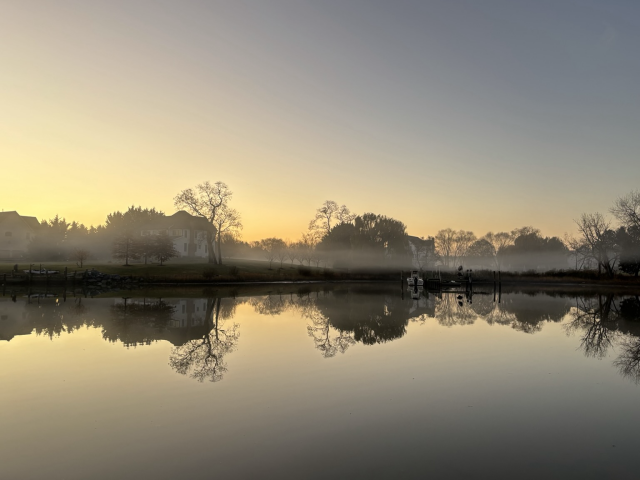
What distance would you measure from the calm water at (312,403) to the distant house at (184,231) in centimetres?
7416

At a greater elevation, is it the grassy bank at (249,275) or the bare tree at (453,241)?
the bare tree at (453,241)

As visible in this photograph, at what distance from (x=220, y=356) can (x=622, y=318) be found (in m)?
26.2

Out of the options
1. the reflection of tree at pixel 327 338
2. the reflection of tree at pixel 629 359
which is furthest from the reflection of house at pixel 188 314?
the reflection of tree at pixel 629 359

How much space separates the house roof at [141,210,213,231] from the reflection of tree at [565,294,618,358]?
260 feet

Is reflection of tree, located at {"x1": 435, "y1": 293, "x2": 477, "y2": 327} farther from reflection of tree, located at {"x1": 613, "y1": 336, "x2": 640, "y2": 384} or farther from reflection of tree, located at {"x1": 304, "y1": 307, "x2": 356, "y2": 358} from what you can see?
reflection of tree, located at {"x1": 613, "y1": 336, "x2": 640, "y2": 384}

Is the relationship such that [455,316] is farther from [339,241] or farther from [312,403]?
[339,241]

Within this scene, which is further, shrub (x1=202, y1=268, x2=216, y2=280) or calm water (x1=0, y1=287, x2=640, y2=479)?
shrub (x1=202, y1=268, x2=216, y2=280)

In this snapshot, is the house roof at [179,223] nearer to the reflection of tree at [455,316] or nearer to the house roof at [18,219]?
the house roof at [18,219]

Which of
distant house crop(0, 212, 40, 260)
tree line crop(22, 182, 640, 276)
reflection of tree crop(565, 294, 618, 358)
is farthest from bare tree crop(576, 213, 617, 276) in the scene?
distant house crop(0, 212, 40, 260)

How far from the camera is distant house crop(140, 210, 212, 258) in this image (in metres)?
93.4

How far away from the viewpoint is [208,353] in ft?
50.0

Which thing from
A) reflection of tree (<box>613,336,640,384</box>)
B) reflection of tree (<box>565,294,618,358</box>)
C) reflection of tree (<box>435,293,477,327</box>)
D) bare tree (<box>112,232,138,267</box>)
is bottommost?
reflection of tree (<box>435,293,477,327</box>)

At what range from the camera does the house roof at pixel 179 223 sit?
316 feet

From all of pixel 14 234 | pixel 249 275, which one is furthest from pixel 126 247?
pixel 14 234
